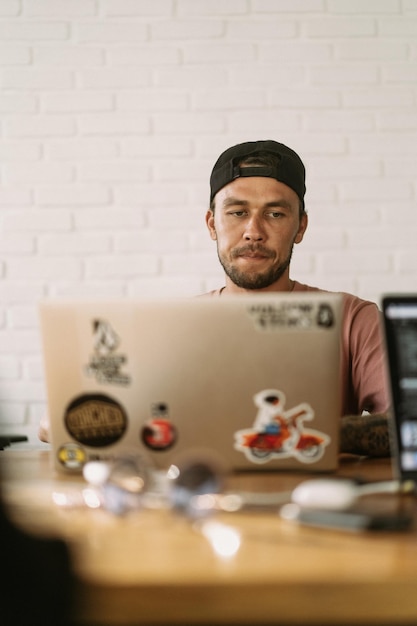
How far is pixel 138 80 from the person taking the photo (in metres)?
2.67

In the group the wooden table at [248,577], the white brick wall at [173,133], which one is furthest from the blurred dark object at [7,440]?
the wooden table at [248,577]

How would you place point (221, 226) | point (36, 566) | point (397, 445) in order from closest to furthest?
point (36, 566) → point (397, 445) → point (221, 226)

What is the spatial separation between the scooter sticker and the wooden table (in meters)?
0.30

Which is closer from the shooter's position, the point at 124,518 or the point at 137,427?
the point at 124,518

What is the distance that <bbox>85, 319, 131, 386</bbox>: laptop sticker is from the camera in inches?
40.4

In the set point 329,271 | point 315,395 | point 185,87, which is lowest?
point 315,395

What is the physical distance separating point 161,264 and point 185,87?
68 cm

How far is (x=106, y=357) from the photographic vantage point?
1.03 m

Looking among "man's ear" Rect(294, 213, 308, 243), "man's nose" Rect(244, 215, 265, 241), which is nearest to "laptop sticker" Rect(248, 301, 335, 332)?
"man's nose" Rect(244, 215, 265, 241)

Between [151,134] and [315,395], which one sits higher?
[151,134]

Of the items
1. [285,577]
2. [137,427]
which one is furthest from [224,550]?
[137,427]

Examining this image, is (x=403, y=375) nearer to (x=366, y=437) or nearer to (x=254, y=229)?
(x=366, y=437)

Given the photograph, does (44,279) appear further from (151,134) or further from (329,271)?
(329,271)

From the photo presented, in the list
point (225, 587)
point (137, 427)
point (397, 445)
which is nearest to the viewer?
point (225, 587)
